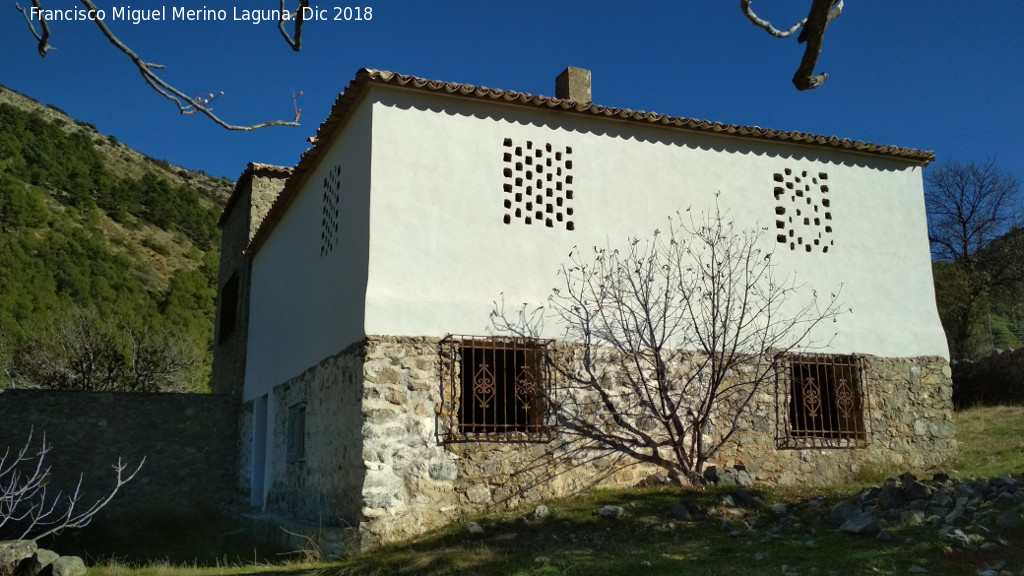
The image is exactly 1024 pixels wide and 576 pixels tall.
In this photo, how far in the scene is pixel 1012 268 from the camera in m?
23.8

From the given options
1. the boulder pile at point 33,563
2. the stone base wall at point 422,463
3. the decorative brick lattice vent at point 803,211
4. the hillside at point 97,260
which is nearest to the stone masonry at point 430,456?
the stone base wall at point 422,463

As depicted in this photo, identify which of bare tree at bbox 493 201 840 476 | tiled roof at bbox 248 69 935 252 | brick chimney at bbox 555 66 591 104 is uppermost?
brick chimney at bbox 555 66 591 104

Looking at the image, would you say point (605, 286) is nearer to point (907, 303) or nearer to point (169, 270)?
point (907, 303)

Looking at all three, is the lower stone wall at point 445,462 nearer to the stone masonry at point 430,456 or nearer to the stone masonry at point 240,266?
the stone masonry at point 430,456

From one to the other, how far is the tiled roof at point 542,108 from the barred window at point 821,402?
2.99 m

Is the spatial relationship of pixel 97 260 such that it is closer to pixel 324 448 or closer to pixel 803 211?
pixel 324 448

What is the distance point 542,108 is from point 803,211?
3.92m

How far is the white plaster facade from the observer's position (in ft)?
30.7

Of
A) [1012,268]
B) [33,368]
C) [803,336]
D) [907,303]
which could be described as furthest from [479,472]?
[1012,268]

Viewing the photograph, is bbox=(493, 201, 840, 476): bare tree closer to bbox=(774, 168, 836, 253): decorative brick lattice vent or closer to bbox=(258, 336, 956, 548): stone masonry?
bbox=(258, 336, 956, 548): stone masonry

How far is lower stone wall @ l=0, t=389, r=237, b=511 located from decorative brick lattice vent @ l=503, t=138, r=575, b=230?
7.78m

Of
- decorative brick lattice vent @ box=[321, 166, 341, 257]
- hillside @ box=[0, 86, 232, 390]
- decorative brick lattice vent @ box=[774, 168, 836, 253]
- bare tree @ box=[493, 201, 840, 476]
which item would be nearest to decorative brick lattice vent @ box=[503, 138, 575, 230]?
bare tree @ box=[493, 201, 840, 476]

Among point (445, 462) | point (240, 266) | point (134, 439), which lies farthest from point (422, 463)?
point (240, 266)

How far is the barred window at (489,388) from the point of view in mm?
9141
